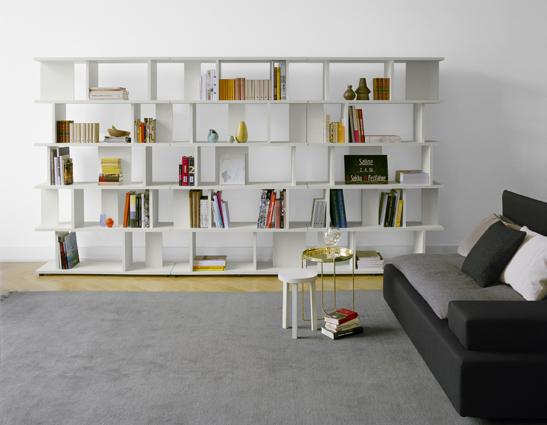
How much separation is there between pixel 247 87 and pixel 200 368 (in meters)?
2.86

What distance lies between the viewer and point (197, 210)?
18.4 ft

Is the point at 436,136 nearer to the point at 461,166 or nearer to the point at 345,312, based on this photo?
the point at 461,166

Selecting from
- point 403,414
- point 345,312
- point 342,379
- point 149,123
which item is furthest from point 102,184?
point 403,414

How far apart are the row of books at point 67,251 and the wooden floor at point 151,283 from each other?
0.12m

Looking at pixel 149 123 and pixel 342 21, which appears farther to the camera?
pixel 342 21

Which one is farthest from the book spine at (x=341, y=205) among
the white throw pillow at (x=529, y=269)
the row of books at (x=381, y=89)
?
the white throw pillow at (x=529, y=269)

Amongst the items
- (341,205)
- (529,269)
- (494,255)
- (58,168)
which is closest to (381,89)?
(341,205)

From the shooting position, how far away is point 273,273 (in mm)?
5641

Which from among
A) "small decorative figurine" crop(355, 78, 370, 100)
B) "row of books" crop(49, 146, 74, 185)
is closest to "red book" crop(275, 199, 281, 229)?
"small decorative figurine" crop(355, 78, 370, 100)

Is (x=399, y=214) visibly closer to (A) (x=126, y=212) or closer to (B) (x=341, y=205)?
(B) (x=341, y=205)

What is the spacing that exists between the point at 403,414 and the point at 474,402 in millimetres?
379

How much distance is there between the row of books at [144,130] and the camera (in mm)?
5492

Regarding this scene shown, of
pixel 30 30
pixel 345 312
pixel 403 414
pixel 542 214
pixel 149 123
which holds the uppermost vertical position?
pixel 30 30

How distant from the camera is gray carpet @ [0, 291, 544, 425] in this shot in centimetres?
294
